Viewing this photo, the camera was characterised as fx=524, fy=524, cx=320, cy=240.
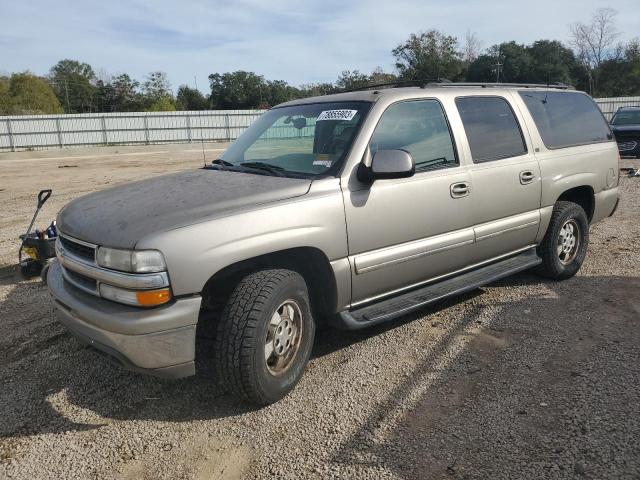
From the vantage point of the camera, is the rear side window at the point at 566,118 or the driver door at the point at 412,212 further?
the rear side window at the point at 566,118

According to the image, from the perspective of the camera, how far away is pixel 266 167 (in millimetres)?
3812

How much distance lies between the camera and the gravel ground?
2.66 m

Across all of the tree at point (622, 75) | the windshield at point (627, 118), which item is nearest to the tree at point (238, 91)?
the tree at point (622, 75)

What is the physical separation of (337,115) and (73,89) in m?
79.4

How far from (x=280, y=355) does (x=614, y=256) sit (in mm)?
4791

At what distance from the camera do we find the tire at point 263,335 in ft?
9.59

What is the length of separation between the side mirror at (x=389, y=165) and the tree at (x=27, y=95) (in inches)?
2230

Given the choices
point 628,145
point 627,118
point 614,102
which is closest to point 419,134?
point 628,145

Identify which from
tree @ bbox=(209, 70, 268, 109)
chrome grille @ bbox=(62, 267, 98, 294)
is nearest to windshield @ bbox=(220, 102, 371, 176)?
chrome grille @ bbox=(62, 267, 98, 294)

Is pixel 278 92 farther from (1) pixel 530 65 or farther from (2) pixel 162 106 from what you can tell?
(1) pixel 530 65

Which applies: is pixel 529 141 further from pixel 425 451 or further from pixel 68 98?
pixel 68 98

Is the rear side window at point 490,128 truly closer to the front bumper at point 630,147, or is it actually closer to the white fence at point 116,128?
the front bumper at point 630,147

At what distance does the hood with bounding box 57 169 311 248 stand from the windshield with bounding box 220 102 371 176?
238mm

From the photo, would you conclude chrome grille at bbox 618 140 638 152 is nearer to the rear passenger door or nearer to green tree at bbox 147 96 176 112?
the rear passenger door
